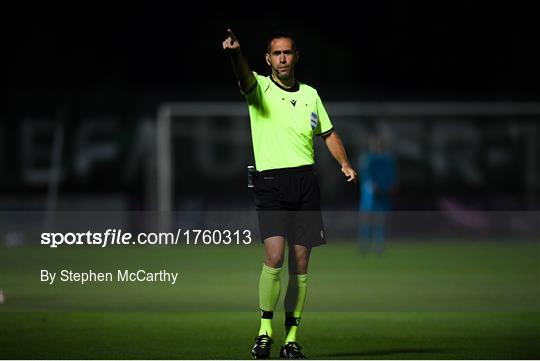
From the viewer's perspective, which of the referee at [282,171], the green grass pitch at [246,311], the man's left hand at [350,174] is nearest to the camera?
the referee at [282,171]

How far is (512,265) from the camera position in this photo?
20125 mm

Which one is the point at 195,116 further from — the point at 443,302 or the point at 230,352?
the point at 230,352

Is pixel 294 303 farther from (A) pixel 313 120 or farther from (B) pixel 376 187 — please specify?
(B) pixel 376 187

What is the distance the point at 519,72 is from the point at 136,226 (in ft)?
47.7

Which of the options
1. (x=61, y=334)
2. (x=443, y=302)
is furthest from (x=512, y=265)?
(x=61, y=334)

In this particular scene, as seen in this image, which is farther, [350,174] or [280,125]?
[350,174]

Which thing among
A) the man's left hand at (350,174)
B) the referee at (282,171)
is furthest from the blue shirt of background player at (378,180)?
the referee at (282,171)

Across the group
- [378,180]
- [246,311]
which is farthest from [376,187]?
[246,311]

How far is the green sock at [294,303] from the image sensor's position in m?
9.69

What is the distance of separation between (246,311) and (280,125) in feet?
14.6

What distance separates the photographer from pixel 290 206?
9.50 m

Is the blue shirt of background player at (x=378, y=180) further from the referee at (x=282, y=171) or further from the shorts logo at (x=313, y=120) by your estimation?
the referee at (x=282, y=171)

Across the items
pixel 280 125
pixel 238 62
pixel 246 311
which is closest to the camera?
pixel 238 62

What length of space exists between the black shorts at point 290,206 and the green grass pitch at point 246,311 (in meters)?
1.03
